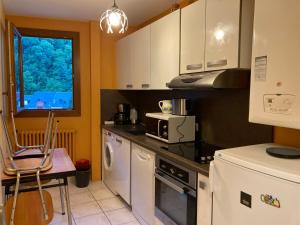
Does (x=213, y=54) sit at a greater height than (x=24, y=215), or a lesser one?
greater

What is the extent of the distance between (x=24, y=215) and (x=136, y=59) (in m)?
2.04

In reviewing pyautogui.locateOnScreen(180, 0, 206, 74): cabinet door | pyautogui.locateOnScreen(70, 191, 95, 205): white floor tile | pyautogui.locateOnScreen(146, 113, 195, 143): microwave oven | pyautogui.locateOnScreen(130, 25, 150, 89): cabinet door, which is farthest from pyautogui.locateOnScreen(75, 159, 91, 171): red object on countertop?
pyautogui.locateOnScreen(180, 0, 206, 74): cabinet door

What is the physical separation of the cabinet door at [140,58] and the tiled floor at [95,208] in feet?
4.74

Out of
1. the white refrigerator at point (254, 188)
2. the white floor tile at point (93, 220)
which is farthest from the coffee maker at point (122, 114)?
the white refrigerator at point (254, 188)

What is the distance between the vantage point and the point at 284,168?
1101 mm

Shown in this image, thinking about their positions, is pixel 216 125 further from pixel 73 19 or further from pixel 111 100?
pixel 73 19

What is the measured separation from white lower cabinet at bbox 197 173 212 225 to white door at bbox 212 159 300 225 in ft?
0.36

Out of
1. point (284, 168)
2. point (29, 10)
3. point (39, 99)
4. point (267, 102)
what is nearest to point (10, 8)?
point (29, 10)

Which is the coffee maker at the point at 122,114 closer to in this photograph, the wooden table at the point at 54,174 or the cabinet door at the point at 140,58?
the cabinet door at the point at 140,58

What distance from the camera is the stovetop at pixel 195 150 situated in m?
1.82

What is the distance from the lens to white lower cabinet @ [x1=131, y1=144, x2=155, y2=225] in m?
2.31

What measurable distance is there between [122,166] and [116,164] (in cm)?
21

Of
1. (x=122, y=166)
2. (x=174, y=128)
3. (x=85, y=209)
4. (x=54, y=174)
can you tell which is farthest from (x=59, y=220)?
(x=174, y=128)

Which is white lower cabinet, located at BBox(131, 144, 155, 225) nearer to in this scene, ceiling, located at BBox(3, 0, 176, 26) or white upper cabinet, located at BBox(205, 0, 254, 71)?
white upper cabinet, located at BBox(205, 0, 254, 71)
